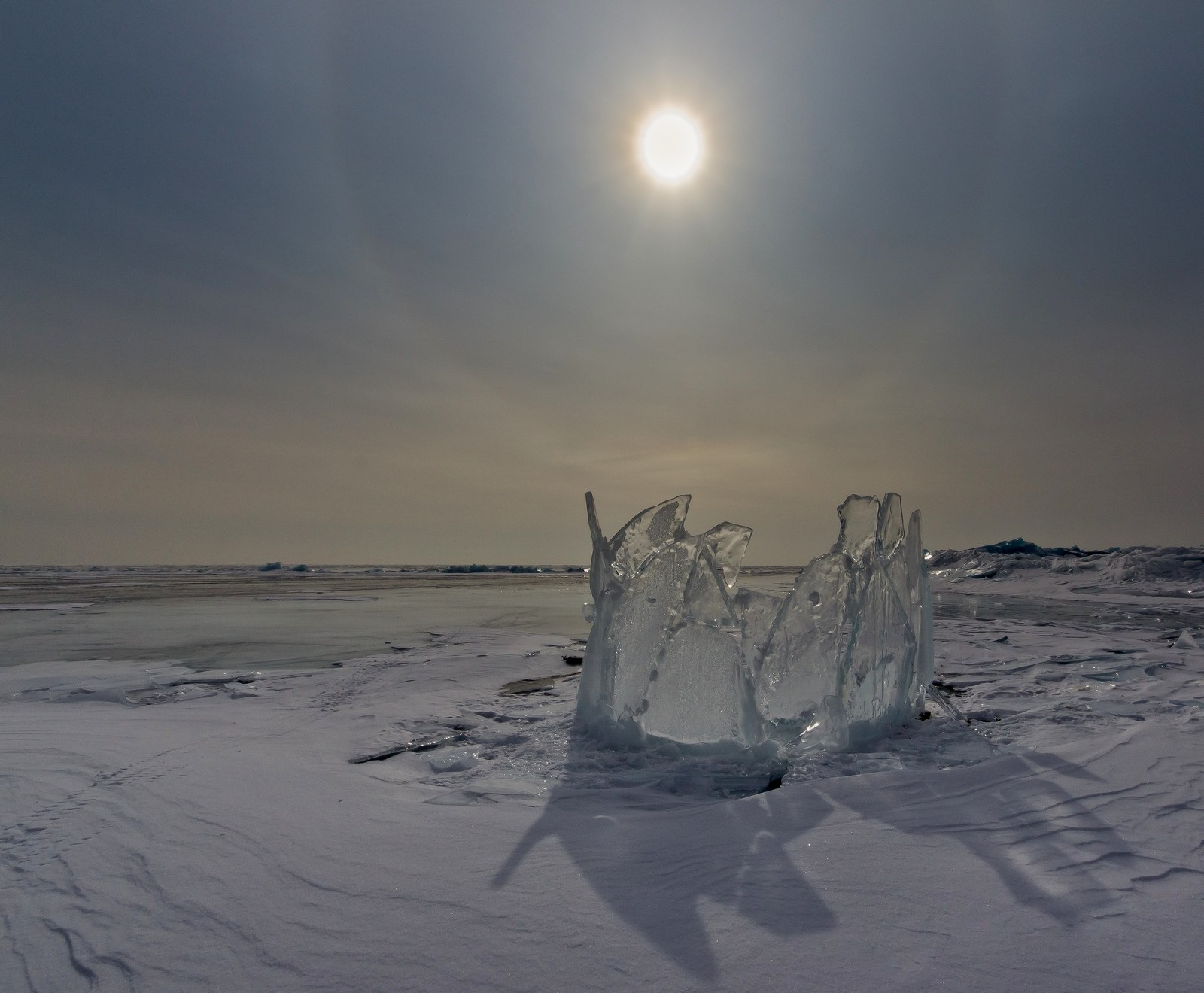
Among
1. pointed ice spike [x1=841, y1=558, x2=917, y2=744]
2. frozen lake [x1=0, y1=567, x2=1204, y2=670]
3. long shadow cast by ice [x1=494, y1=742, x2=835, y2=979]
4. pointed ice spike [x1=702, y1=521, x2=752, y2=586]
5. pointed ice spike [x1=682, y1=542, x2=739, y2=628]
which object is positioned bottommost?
frozen lake [x1=0, y1=567, x2=1204, y2=670]

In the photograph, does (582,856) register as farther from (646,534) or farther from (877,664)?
(877,664)

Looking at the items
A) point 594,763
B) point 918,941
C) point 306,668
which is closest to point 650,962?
point 918,941

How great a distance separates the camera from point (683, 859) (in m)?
2.46

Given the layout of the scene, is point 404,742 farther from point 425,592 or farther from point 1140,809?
point 425,592

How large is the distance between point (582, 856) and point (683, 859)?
0.39 m

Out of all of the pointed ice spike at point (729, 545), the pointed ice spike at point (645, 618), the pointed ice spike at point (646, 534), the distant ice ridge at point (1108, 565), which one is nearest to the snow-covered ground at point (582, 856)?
the pointed ice spike at point (645, 618)

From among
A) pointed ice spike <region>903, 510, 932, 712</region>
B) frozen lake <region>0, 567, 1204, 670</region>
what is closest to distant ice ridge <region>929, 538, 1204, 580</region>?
frozen lake <region>0, 567, 1204, 670</region>

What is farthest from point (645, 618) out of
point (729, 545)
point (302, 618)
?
point (302, 618)

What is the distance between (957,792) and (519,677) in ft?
15.2

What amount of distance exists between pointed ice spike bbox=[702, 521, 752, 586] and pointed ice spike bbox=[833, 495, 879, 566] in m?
0.66

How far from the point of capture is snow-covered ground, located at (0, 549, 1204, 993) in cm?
182

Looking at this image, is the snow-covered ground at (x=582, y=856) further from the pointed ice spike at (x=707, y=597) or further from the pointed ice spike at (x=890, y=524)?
the pointed ice spike at (x=890, y=524)

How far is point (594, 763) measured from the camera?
3914mm

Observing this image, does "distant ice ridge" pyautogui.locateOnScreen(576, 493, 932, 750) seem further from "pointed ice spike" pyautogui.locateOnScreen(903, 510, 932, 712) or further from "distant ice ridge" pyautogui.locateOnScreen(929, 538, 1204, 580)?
"distant ice ridge" pyautogui.locateOnScreen(929, 538, 1204, 580)
